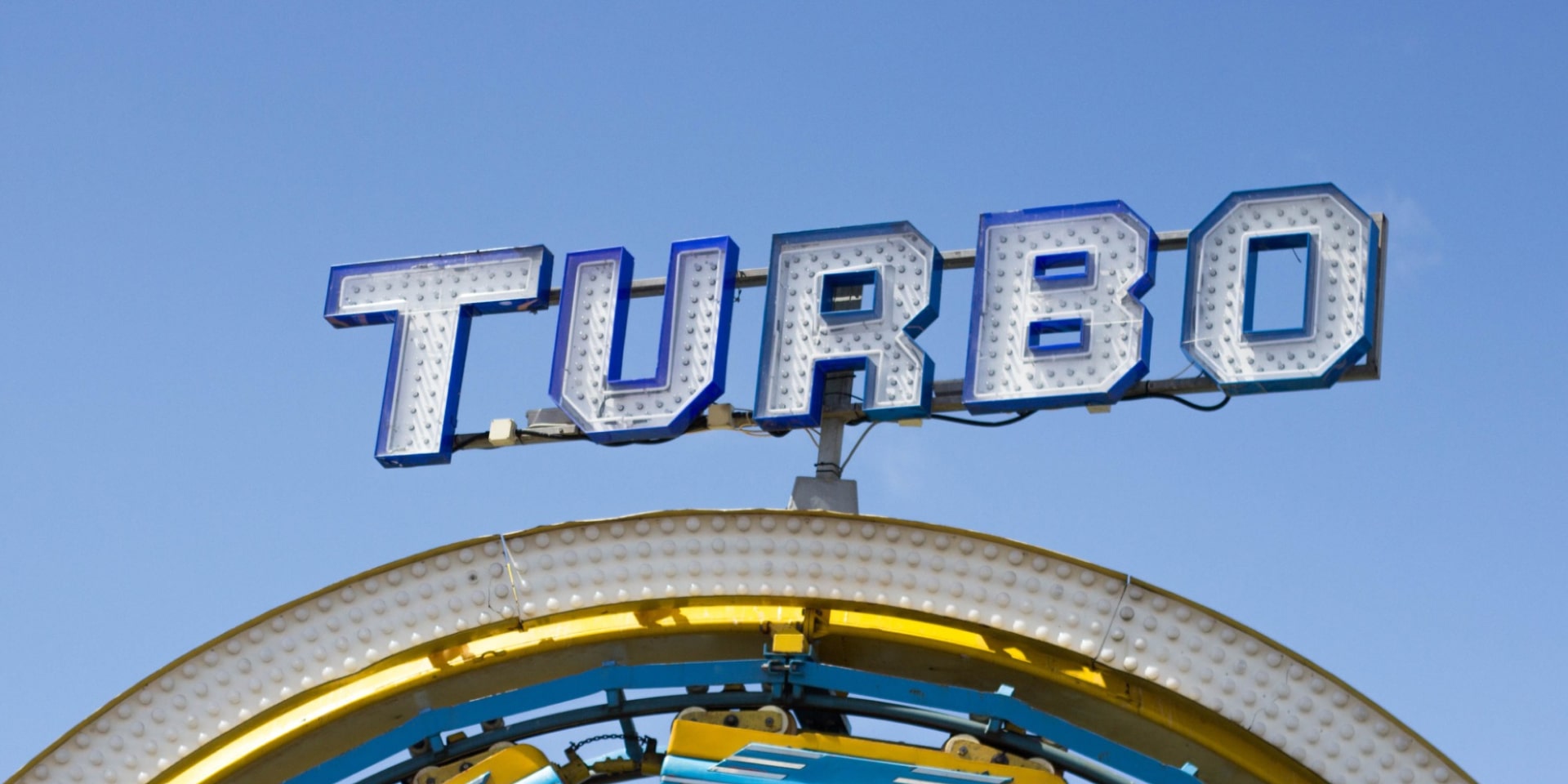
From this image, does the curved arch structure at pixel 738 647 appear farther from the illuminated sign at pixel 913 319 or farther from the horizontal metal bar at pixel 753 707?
the illuminated sign at pixel 913 319

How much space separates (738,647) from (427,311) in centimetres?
388

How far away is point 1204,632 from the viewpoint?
11.7 meters

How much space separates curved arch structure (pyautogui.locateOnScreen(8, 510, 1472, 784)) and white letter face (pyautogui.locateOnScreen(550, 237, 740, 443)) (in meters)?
1.66

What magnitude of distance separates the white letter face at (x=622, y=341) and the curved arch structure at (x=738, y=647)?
5.45ft

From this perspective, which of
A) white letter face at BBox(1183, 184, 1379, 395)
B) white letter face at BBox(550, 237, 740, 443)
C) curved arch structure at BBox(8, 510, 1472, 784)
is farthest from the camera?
white letter face at BBox(550, 237, 740, 443)

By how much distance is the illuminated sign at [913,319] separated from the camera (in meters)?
13.4

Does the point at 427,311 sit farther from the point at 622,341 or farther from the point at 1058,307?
the point at 1058,307

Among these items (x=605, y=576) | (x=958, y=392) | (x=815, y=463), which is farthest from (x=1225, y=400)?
(x=605, y=576)

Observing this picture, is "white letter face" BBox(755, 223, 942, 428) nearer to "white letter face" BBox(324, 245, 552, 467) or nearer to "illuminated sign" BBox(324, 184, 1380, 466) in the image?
"illuminated sign" BBox(324, 184, 1380, 466)

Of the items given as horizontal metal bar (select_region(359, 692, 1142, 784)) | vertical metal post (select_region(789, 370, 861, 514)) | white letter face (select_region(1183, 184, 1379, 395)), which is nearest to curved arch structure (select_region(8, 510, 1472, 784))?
horizontal metal bar (select_region(359, 692, 1142, 784))

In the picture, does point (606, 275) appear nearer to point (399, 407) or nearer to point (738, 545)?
point (399, 407)

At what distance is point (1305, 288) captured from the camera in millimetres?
13391

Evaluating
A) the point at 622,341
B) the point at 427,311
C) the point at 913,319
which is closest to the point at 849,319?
the point at 913,319

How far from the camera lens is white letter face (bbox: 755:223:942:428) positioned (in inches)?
539
